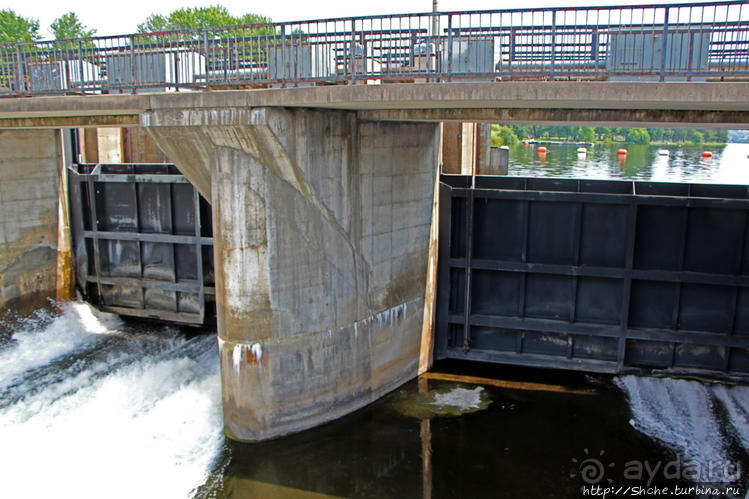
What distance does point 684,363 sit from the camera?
12.9 meters

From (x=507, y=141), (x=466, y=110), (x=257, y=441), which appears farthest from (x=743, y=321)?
(x=507, y=141)

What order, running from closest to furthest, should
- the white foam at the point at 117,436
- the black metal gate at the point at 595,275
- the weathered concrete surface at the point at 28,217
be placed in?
1. the white foam at the point at 117,436
2. the black metal gate at the point at 595,275
3. the weathered concrete surface at the point at 28,217

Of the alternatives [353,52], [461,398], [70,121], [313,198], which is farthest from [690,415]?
[70,121]

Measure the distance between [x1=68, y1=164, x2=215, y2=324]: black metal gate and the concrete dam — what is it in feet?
0.19

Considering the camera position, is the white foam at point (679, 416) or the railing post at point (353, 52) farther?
the white foam at point (679, 416)

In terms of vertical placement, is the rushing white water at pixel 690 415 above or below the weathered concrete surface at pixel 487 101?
below

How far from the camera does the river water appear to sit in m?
9.45

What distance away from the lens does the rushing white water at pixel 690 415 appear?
396 inches

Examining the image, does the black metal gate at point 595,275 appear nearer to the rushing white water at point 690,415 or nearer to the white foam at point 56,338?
the rushing white water at point 690,415

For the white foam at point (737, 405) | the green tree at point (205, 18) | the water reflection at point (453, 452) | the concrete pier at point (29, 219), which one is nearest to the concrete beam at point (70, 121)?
the concrete pier at point (29, 219)

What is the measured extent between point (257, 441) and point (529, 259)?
6559 millimetres

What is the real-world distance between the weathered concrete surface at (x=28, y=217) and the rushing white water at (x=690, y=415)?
13.7 metres

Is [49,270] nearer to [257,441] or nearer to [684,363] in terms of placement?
[257,441]

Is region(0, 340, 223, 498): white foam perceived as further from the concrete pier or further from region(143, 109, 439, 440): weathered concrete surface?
the concrete pier
